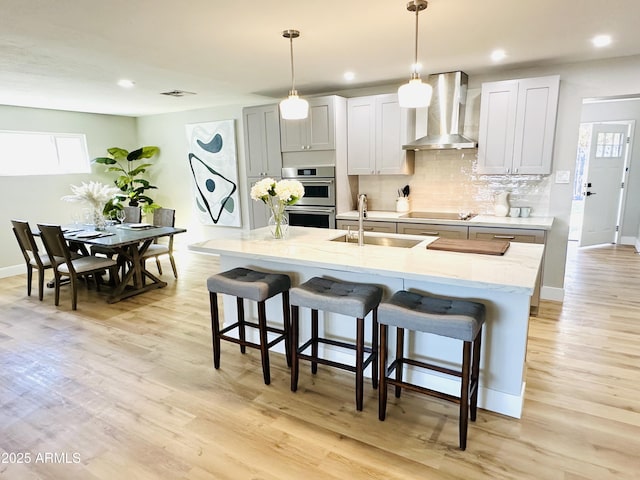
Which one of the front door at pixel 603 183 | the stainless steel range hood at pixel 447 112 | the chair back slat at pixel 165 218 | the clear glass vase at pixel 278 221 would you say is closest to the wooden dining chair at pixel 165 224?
the chair back slat at pixel 165 218

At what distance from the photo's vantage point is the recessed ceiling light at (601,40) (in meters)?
2.98

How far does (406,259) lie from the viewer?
2.34m

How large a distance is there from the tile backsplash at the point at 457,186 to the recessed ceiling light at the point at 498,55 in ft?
3.45

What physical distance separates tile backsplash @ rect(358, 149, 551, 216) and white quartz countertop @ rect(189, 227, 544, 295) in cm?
178

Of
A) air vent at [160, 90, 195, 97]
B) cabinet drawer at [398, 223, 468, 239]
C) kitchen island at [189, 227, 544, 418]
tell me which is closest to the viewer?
kitchen island at [189, 227, 544, 418]

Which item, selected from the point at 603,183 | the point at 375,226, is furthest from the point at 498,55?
the point at 603,183

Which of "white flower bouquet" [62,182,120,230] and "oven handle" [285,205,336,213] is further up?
"white flower bouquet" [62,182,120,230]

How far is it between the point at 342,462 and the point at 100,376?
75.9 inches

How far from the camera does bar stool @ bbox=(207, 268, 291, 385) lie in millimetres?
2545

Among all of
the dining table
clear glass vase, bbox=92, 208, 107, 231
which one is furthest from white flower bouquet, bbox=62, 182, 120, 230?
the dining table

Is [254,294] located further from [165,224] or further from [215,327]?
[165,224]

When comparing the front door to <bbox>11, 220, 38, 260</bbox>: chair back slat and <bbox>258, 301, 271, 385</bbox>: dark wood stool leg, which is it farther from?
<bbox>11, 220, 38, 260</bbox>: chair back slat

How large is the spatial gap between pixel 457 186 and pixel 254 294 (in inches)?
119

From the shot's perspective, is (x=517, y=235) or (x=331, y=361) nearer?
(x=331, y=361)
